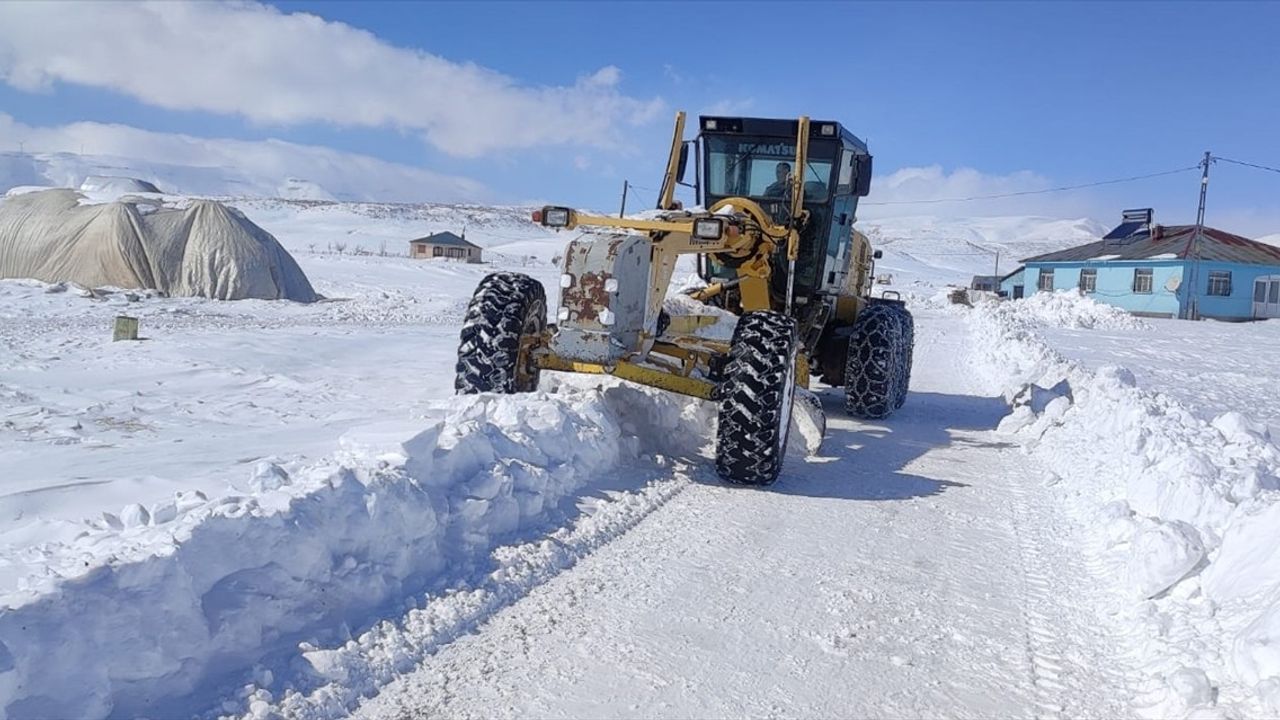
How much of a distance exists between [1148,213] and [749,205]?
47574 mm

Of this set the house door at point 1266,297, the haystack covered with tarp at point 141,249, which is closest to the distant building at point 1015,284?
the house door at point 1266,297

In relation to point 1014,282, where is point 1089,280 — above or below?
below

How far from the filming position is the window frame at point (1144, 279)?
40.0 metres

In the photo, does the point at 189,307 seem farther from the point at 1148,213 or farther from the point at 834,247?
the point at 1148,213

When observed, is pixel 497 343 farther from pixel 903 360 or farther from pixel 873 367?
pixel 903 360

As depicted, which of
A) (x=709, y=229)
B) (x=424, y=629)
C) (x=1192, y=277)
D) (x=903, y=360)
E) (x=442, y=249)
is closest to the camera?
(x=424, y=629)

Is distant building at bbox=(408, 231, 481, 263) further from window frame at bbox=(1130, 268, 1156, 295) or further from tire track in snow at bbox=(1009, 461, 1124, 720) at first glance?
tire track in snow at bbox=(1009, 461, 1124, 720)

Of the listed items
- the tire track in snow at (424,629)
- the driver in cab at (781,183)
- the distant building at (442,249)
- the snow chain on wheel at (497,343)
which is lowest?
the tire track in snow at (424,629)

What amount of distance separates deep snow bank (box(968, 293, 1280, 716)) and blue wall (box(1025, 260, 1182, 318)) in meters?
33.0

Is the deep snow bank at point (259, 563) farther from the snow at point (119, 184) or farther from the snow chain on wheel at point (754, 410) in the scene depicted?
the snow at point (119, 184)

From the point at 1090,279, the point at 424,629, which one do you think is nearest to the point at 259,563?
the point at 424,629

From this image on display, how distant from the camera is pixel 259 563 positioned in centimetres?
374

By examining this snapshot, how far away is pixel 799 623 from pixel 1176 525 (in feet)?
6.99

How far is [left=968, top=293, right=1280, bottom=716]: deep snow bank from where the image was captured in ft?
11.5
